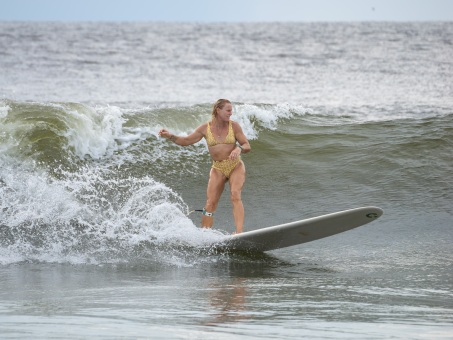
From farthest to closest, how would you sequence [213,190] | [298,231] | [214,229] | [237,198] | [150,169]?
1. [150,169]
2. [214,229]
3. [213,190]
4. [237,198]
5. [298,231]

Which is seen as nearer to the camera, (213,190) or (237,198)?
(237,198)

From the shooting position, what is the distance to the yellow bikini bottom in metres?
8.22

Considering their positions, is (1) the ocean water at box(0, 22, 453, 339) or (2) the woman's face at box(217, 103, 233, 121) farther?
(2) the woman's face at box(217, 103, 233, 121)

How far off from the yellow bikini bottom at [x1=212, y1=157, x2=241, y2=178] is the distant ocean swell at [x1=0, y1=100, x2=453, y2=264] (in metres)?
0.67

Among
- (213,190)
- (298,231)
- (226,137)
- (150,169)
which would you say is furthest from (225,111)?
(150,169)

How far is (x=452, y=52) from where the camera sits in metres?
45.8

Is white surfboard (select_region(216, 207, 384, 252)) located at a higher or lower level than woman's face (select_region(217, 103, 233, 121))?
lower

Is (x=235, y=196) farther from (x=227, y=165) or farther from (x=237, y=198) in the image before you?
(x=227, y=165)

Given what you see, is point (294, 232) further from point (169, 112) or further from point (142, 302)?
point (169, 112)

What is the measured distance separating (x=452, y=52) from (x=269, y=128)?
34.5 m

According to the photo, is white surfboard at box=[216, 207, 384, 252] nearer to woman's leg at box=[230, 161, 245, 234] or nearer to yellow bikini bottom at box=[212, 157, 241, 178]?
woman's leg at box=[230, 161, 245, 234]

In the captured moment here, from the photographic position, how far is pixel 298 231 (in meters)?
7.87

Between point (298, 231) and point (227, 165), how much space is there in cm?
104

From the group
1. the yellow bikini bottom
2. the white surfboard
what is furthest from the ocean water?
the yellow bikini bottom
